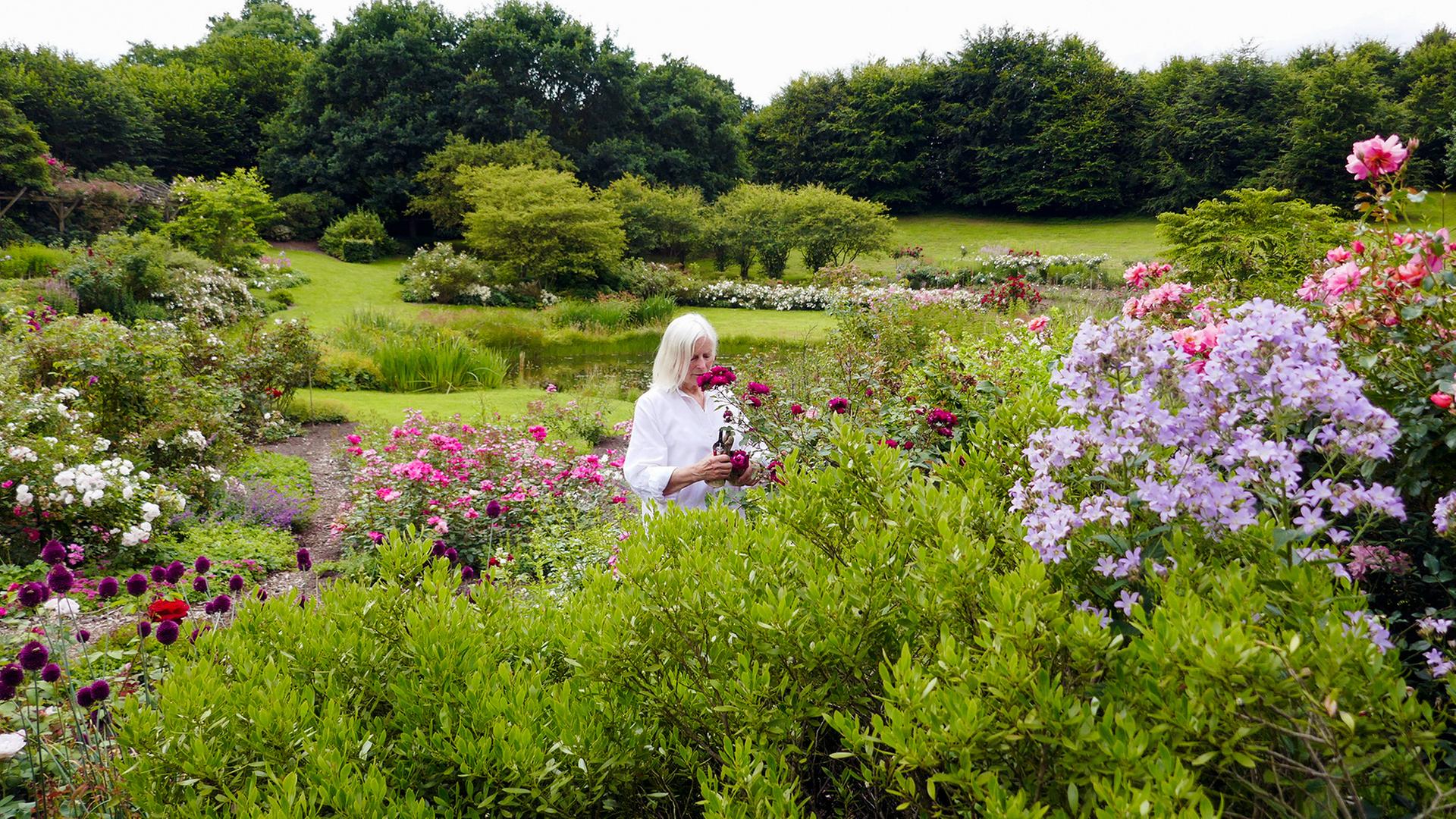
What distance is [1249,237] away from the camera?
10953 millimetres

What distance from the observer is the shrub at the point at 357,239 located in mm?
26422

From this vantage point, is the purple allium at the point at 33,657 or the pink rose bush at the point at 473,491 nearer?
the purple allium at the point at 33,657

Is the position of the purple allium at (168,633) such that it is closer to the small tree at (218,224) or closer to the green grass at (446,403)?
the green grass at (446,403)

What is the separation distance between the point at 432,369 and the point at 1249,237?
11243 mm

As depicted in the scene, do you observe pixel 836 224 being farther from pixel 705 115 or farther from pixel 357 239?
pixel 357 239

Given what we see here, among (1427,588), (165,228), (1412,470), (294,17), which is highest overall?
(294,17)

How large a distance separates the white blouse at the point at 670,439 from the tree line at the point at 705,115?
27374mm

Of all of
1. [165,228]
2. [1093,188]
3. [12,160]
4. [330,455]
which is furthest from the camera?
[1093,188]

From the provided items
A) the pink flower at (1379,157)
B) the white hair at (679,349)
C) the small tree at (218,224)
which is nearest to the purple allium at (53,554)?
the white hair at (679,349)

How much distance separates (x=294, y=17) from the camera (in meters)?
45.2

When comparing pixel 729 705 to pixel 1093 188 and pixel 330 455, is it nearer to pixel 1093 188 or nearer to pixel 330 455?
pixel 330 455

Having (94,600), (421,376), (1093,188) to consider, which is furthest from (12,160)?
(1093,188)

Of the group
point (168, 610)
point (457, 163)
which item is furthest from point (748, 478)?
point (457, 163)

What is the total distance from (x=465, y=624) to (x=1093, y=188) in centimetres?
3959
